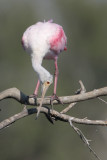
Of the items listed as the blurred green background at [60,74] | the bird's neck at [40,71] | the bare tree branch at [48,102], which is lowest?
the blurred green background at [60,74]

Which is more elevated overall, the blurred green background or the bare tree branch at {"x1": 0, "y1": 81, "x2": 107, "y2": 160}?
the bare tree branch at {"x1": 0, "y1": 81, "x2": 107, "y2": 160}

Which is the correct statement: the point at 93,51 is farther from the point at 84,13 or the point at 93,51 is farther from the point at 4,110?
the point at 4,110

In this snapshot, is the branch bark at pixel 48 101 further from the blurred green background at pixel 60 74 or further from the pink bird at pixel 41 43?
the blurred green background at pixel 60 74

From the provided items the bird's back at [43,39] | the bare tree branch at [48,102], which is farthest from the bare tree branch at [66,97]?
the bird's back at [43,39]

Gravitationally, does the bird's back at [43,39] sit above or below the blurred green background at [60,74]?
above

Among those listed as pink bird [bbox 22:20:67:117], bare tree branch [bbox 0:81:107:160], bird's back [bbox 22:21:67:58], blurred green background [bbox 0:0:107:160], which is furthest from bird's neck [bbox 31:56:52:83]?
blurred green background [bbox 0:0:107:160]

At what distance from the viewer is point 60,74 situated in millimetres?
26312

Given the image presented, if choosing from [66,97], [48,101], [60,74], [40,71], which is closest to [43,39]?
[40,71]

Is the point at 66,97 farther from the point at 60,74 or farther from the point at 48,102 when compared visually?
the point at 60,74

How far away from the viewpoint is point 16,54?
81.5ft

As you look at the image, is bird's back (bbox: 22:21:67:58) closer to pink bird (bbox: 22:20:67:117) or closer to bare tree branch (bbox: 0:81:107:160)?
pink bird (bbox: 22:20:67:117)

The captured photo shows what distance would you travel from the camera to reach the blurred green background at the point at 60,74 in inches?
880

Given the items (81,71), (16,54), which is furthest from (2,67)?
(81,71)

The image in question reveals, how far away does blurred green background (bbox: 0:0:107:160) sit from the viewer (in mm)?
22359
